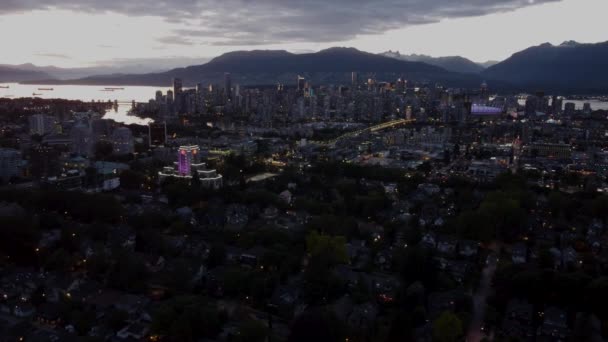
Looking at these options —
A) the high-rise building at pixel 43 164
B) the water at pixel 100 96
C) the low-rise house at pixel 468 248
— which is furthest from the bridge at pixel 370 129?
the water at pixel 100 96

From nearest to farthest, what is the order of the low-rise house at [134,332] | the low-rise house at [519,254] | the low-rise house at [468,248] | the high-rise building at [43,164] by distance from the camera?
the low-rise house at [134,332], the low-rise house at [519,254], the low-rise house at [468,248], the high-rise building at [43,164]

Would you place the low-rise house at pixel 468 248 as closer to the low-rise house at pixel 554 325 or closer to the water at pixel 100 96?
the low-rise house at pixel 554 325

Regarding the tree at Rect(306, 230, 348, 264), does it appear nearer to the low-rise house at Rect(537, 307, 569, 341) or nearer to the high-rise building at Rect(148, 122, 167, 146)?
the low-rise house at Rect(537, 307, 569, 341)

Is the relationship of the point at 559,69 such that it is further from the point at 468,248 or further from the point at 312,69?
the point at 468,248

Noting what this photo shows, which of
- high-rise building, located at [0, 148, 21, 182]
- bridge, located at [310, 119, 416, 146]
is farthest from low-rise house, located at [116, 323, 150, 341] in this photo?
bridge, located at [310, 119, 416, 146]

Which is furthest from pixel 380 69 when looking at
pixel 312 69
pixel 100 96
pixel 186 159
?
pixel 186 159

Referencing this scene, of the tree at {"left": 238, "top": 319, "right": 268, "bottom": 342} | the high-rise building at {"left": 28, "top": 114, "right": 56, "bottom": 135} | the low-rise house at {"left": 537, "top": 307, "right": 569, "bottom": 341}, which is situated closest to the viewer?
the tree at {"left": 238, "top": 319, "right": 268, "bottom": 342}
